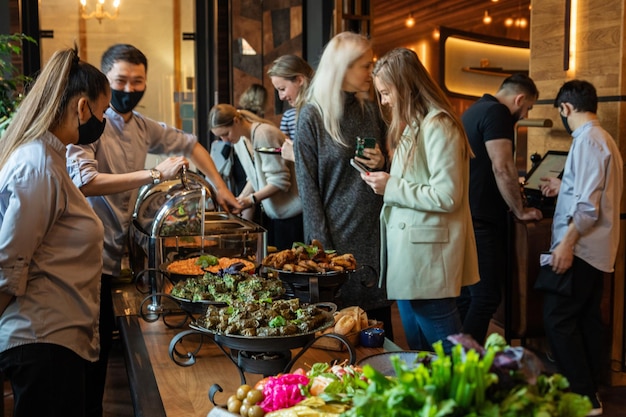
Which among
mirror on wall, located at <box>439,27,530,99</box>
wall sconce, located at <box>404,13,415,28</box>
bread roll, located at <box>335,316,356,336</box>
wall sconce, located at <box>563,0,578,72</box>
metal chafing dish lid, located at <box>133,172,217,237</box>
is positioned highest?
wall sconce, located at <box>404,13,415,28</box>

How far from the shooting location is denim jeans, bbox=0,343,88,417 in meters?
Answer: 2.15

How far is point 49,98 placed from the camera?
87.4 inches

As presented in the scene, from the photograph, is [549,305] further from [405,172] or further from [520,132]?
[520,132]

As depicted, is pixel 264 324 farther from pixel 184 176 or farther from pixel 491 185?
pixel 491 185

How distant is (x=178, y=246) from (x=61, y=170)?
0.86 metres

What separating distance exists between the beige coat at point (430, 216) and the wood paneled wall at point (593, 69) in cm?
187

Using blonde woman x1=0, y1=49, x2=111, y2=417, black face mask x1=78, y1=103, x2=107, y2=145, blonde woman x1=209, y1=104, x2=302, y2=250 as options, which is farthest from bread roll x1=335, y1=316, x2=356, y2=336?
blonde woman x1=209, y1=104, x2=302, y2=250

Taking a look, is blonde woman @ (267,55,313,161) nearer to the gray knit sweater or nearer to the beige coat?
the gray knit sweater

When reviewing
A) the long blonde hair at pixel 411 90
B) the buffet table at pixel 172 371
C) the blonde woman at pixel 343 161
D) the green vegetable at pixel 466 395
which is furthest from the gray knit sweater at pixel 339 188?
the green vegetable at pixel 466 395

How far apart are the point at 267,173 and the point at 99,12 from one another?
4.43 m

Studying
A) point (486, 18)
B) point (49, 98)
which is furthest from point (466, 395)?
point (486, 18)

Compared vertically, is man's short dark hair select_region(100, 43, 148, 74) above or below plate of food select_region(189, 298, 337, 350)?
above

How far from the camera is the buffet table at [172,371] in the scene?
1908mm

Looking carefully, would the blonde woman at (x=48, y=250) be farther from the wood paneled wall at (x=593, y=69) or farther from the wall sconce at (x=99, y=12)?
the wall sconce at (x=99, y=12)
